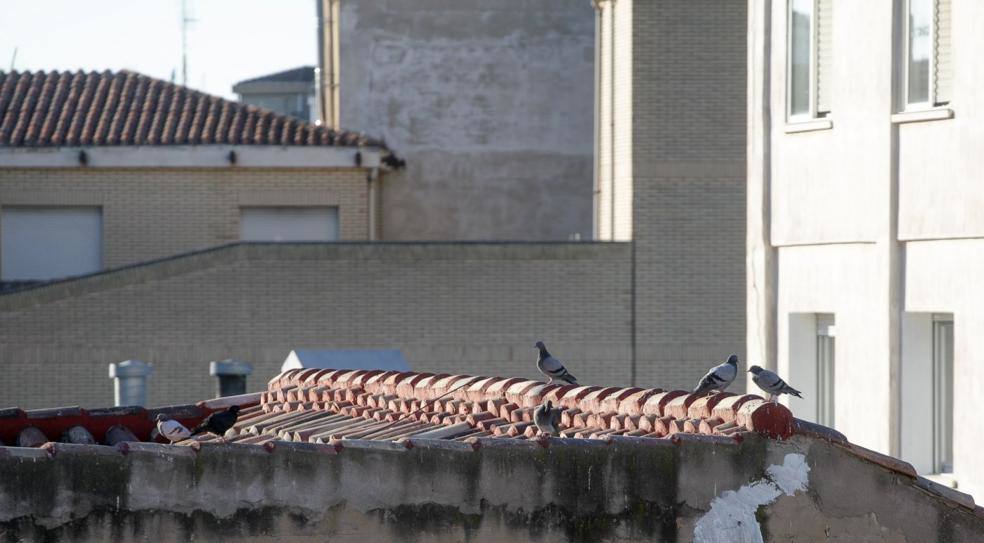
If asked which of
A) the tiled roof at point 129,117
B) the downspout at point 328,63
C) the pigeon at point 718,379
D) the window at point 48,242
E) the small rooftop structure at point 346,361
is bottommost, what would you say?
the small rooftop structure at point 346,361

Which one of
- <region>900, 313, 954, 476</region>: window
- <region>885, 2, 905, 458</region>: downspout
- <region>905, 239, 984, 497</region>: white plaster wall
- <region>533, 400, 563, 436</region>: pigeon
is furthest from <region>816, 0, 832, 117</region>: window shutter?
<region>533, 400, 563, 436</region>: pigeon

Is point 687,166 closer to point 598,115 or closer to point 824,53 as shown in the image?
point 598,115

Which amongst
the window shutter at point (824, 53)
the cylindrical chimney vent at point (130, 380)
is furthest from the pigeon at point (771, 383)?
the cylindrical chimney vent at point (130, 380)

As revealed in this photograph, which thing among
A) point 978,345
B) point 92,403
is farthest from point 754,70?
point 92,403

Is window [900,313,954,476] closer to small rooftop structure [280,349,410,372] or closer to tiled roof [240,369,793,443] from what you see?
tiled roof [240,369,793,443]

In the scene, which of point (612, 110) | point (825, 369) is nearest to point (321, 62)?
point (612, 110)

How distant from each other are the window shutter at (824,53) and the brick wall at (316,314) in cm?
1159

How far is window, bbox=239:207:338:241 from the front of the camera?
109 ft

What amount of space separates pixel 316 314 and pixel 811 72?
487 inches

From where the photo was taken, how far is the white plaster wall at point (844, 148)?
658 inches

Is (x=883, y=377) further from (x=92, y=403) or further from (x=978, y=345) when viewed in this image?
(x=92, y=403)

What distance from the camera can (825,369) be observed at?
18.5 m

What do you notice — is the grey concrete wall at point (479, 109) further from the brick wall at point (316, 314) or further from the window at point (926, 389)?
the window at point (926, 389)

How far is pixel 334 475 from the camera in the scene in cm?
870
